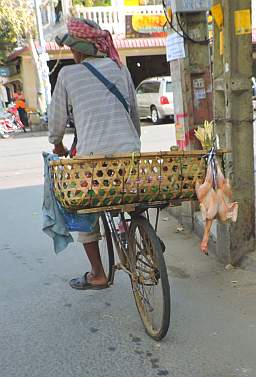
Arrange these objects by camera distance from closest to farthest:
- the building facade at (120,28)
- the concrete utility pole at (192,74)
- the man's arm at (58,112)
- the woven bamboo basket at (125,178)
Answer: the woven bamboo basket at (125,178) < the man's arm at (58,112) < the concrete utility pole at (192,74) < the building facade at (120,28)

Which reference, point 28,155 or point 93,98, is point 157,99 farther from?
point 93,98

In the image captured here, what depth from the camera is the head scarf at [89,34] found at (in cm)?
346

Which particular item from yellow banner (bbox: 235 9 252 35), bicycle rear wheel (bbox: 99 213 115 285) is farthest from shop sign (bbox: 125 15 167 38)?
bicycle rear wheel (bbox: 99 213 115 285)

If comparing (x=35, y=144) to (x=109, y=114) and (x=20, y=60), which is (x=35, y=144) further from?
(x=109, y=114)

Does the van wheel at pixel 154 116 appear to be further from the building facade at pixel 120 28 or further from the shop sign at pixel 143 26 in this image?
the shop sign at pixel 143 26

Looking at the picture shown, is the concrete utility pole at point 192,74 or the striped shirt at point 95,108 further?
the concrete utility pole at point 192,74

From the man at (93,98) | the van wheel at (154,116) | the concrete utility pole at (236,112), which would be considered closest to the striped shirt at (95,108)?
the man at (93,98)

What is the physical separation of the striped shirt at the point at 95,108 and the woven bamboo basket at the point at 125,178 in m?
0.38

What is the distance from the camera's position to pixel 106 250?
13.3 ft

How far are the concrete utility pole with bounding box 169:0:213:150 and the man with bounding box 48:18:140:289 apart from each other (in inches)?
74.6

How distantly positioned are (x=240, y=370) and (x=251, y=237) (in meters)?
1.66

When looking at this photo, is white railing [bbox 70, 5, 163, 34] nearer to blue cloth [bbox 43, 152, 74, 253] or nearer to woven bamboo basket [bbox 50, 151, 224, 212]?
blue cloth [bbox 43, 152, 74, 253]

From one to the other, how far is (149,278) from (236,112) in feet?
5.35

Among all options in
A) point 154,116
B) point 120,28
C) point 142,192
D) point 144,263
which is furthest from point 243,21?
point 120,28
